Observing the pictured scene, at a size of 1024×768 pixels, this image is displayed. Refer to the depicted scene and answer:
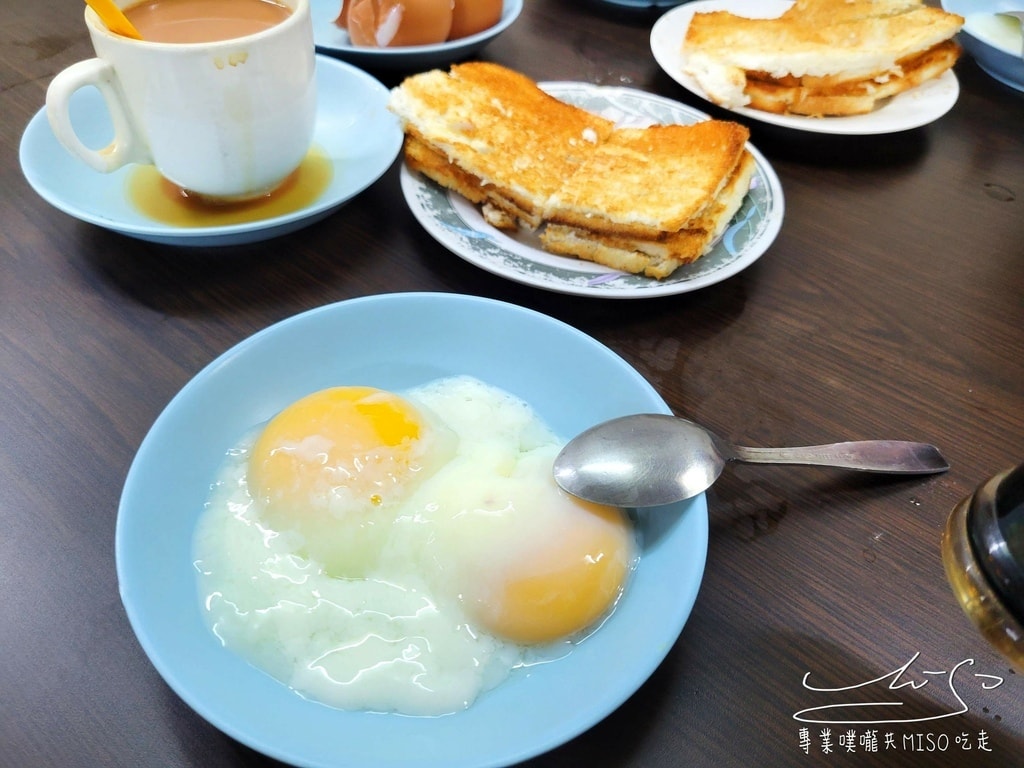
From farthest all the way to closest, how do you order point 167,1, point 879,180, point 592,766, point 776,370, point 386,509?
point 879,180, point 167,1, point 776,370, point 386,509, point 592,766

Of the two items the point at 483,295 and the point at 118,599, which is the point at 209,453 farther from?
the point at 483,295

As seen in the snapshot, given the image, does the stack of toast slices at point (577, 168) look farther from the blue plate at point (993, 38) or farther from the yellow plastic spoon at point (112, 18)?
the blue plate at point (993, 38)

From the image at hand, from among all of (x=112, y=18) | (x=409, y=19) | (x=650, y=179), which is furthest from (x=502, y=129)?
(x=112, y=18)

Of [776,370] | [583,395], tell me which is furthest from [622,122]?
[583,395]

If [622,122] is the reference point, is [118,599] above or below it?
below

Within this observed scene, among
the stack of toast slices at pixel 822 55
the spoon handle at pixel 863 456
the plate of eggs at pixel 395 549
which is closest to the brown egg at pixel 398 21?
the stack of toast slices at pixel 822 55

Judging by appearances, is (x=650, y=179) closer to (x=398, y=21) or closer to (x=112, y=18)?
(x=398, y=21)

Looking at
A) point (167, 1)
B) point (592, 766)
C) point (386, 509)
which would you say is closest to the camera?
point (592, 766)

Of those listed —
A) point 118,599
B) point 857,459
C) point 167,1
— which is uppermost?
point 167,1
